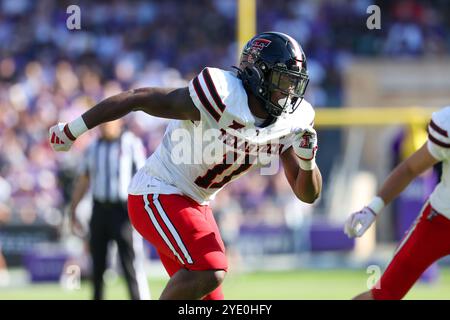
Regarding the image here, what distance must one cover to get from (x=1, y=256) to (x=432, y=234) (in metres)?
6.61

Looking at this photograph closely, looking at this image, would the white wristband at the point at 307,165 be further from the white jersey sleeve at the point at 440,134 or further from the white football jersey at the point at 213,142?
the white jersey sleeve at the point at 440,134

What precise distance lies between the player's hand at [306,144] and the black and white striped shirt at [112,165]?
114 inches

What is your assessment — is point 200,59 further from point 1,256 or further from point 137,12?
point 1,256

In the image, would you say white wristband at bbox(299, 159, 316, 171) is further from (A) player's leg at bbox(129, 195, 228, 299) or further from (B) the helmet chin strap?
(A) player's leg at bbox(129, 195, 228, 299)

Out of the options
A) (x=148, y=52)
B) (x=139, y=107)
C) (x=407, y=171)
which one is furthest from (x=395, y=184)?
(x=148, y=52)

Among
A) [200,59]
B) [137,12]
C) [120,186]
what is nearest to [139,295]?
[120,186]

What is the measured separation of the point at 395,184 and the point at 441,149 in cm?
32

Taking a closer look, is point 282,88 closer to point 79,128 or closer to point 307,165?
point 307,165

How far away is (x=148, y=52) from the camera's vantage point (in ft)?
47.3

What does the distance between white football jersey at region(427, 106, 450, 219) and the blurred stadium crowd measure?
20.7 feet

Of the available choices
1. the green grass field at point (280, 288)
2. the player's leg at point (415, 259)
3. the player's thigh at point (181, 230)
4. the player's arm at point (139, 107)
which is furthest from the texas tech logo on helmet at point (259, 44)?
the green grass field at point (280, 288)

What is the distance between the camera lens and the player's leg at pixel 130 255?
6.79m

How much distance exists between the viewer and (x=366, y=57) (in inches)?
566

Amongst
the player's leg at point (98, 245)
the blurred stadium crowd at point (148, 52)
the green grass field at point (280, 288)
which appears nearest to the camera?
the player's leg at point (98, 245)
